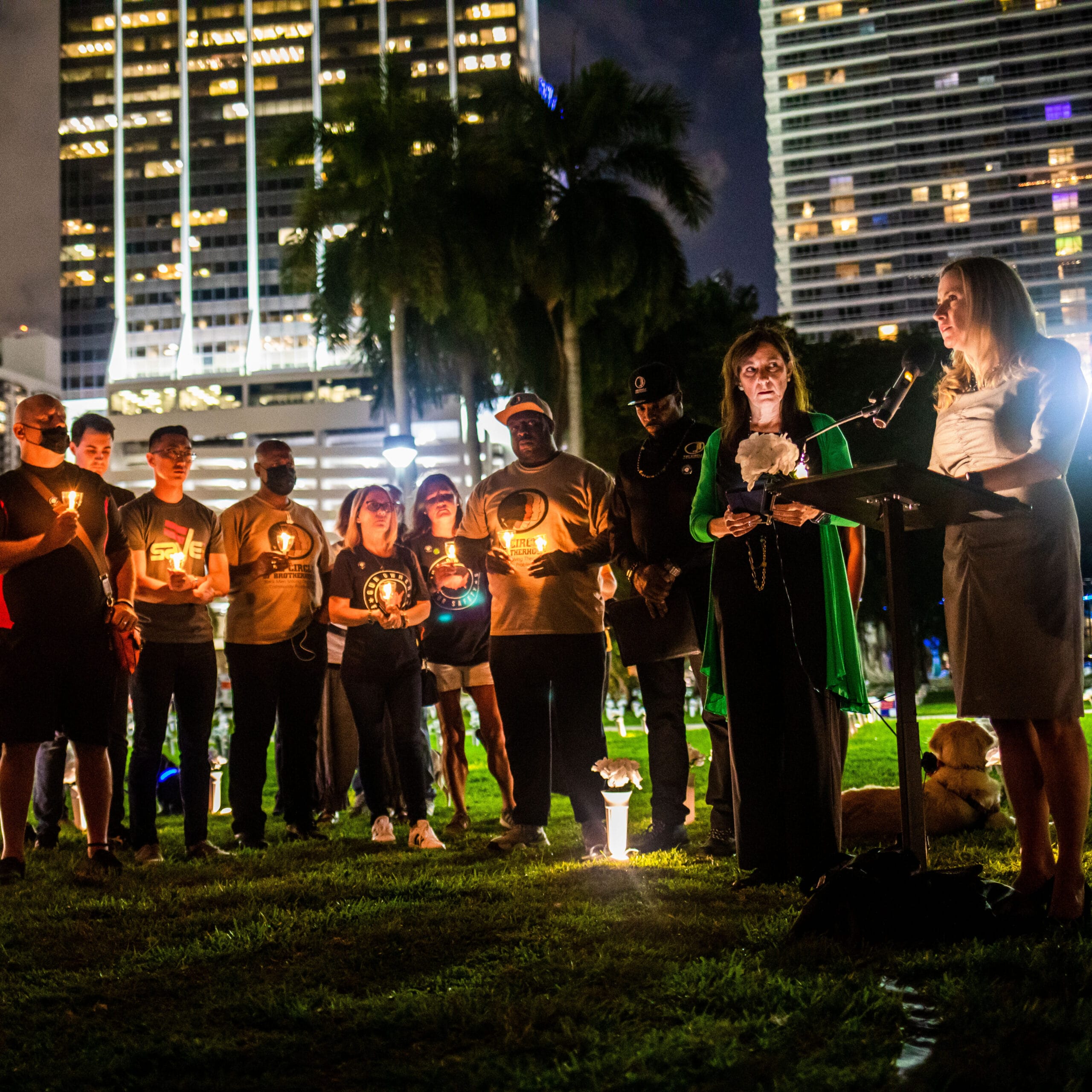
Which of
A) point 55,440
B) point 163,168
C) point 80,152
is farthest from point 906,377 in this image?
point 80,152

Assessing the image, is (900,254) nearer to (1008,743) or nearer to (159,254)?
(159,254)

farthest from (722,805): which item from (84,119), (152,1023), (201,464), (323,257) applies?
(84,119)

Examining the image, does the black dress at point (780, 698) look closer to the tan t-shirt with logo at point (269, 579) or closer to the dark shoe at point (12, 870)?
the tan t-shirt with logo at point (269, 579)

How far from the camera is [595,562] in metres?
6.49

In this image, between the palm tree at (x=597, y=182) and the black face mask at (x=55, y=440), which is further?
the palm tree at (x=597, y=182)

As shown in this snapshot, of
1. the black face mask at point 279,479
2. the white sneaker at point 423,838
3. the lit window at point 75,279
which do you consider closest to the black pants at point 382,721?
the white sneaker at point 423,838

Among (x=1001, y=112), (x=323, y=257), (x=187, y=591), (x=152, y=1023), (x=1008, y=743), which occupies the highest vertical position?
(x=1001, y=112)

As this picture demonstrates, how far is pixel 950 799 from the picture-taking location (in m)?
→ 6.04

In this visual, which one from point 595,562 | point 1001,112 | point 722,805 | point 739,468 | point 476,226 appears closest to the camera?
point 739,468

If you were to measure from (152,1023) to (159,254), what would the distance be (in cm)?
14893

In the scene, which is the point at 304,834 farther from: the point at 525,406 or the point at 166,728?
the point at 525,406

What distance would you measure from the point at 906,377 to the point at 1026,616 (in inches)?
36.9

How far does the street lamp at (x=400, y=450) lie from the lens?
1555cm

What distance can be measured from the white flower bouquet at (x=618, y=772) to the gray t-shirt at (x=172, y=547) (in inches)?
101
